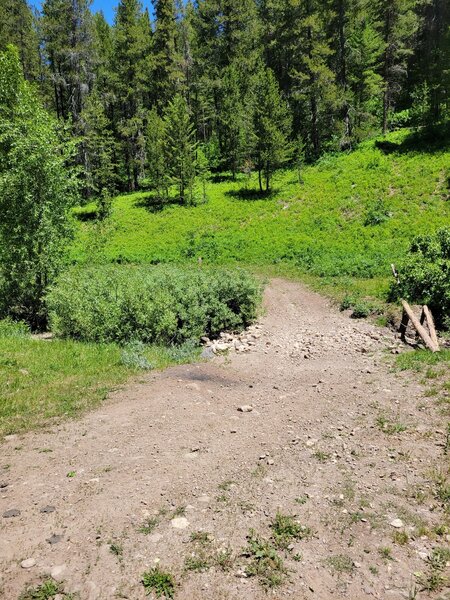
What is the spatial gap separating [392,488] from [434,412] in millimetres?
2596

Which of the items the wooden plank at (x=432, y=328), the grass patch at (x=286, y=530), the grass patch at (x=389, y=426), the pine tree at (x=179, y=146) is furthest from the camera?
the pine tree at (x=179, y=146)

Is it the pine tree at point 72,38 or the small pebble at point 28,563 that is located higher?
the pine tree at point 72,38

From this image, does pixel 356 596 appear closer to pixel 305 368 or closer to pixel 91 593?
pixel 91 593

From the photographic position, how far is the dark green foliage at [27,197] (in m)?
15.3

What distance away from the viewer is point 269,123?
3166cm

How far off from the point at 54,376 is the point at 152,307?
3901 mm

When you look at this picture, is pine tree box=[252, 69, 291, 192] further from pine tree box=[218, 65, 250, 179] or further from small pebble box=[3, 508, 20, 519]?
small pebble box=[3, 508, 20, 519]

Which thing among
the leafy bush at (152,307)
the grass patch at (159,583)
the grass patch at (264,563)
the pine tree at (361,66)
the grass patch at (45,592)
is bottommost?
the grass patch at (264,563)

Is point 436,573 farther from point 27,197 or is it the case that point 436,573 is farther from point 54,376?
point 27,197

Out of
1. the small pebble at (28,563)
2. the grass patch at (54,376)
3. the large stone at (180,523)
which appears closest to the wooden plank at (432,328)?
the grass patch at (54,376)

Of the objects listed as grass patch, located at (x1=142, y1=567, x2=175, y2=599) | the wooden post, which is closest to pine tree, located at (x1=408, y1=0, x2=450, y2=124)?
the wooden post

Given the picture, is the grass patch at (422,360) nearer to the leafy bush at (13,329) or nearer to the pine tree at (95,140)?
the leafy bush at (13,329)

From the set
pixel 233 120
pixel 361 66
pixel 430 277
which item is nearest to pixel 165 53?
pixel 233 120

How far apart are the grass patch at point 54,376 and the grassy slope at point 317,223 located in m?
11.7
